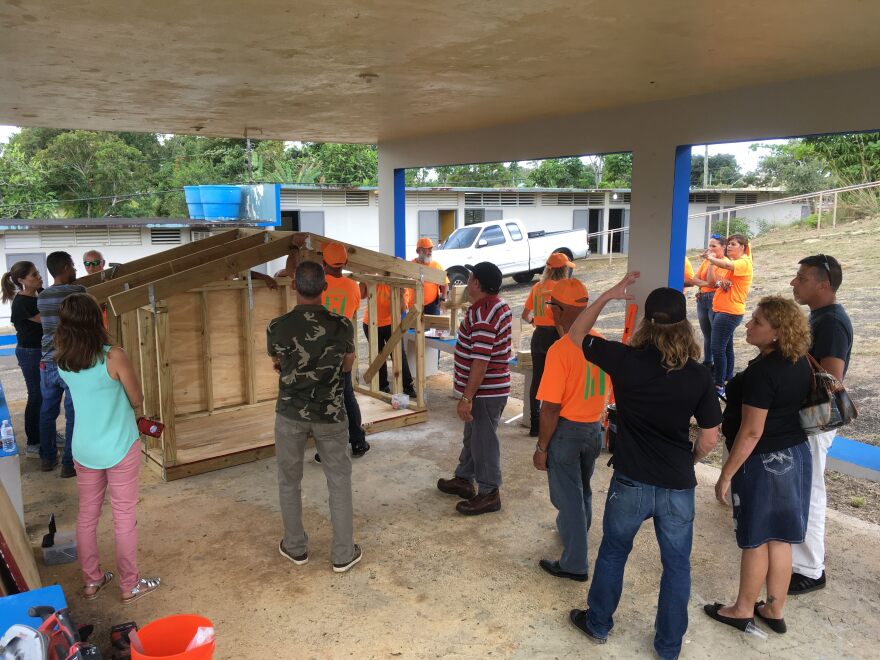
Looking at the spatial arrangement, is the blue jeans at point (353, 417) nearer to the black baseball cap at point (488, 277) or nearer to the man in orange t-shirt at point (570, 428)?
the black baseball cap at point (488, 277)

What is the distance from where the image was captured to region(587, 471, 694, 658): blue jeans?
296cm

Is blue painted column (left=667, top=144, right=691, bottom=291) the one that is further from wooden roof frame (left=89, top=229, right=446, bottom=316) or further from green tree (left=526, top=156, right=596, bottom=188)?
green tree (left=526, top=156, right=596, bottom=188)

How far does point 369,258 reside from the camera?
245 inches

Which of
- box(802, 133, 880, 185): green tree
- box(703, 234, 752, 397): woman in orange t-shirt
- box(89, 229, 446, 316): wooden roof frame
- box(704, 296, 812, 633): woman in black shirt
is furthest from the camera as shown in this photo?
box(802, 133, 880, 185): green tree

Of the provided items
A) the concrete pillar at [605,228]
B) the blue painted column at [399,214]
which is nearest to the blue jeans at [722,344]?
the blue painted column at [399,214]

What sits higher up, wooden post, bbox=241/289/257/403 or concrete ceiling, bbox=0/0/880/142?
concrete ceiling, bbox=0/0/880/142

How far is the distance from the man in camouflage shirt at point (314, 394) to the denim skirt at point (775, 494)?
2161mm

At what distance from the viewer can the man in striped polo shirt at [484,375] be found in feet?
14.6

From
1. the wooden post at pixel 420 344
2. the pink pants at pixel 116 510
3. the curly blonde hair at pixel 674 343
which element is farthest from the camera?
the wooden post at pixel 420 344

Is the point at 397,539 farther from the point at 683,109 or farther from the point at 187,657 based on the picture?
the point at 683,109

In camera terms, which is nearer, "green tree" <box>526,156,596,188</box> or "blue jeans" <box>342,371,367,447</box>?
"blue jeans" <box>342,371,367,447</box>

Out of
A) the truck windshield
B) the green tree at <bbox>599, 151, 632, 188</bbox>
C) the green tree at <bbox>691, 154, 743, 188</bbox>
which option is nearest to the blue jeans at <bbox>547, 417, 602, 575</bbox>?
the truck windshield

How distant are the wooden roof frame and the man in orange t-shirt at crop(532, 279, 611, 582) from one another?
2824 millimetres

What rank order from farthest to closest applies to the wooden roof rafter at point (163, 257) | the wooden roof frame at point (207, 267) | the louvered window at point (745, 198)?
the louvered window at point (745, 198) → the wooden roof rafter at point (163, 257) → the wooden roof frame at point (207, 267)
